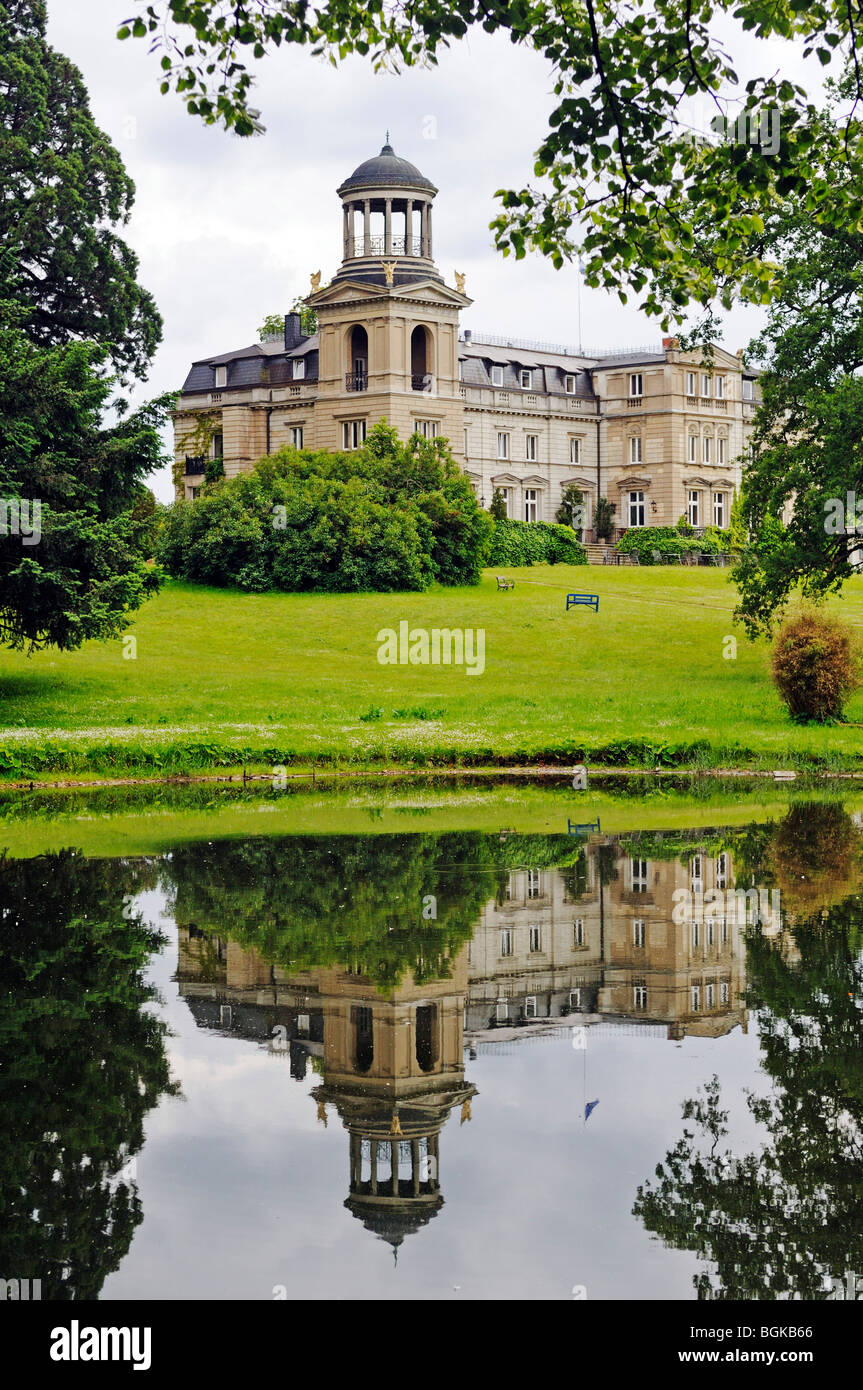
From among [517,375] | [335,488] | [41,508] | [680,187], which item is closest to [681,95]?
[680,187]

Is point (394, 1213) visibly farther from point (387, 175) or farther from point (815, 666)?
point (387, 175)

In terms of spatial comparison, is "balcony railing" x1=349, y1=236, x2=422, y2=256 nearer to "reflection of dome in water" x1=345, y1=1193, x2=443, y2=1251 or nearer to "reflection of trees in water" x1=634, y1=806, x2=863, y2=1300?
"reflection of trees in water" x1=634, y1=806, x2=863, y2=1300

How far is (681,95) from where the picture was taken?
33.3 ft

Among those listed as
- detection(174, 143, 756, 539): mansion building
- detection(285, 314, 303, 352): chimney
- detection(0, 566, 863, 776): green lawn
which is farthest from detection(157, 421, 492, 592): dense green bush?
detection(285, 314, 303, 352): chimney

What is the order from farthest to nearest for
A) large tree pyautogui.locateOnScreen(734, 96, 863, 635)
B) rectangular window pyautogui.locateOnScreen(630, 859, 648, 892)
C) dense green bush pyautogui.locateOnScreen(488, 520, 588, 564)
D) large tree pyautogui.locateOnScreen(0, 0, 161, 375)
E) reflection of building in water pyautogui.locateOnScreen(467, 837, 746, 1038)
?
dense green bush pyautogui.locateOnScreen(488, 520, 588, 564) < large tree pyautogui.locateOnScreen(0, 0, 161, 375) < large tree pyautogui.locateOnScreen(734, 96, 863, 635) < rectangular window pyautogui.locateOnScreen(630, 859, 648, 892) < reflection of building in water pyautogui.locateOnScreen(467, 837, 746, 1038)

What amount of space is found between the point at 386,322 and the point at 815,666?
51037mm

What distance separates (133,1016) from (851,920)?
610 cm

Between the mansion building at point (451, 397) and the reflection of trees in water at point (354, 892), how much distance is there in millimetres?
57009

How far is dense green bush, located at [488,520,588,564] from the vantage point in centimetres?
7031

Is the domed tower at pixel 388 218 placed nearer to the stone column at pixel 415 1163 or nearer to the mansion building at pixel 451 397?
the mansion building at pixel 451 397

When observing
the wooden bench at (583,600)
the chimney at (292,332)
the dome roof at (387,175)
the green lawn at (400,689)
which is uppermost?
the dome roof at (387,175)

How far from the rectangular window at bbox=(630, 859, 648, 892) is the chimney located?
7485 centimetres

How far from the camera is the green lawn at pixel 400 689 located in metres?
26.5

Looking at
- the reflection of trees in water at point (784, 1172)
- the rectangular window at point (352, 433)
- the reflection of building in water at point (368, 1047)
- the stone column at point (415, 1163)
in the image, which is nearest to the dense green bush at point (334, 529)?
the rectangular window at point (352, 433)
